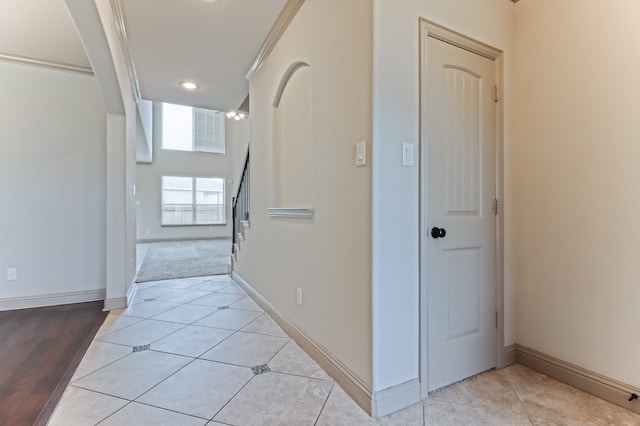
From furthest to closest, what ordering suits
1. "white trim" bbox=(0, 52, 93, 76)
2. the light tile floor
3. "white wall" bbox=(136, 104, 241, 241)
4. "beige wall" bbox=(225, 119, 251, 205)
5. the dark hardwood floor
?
"white wall" bbox=(136, 104, 241, 241) < "beige wall" bbox=(225, 119, 251, 205) < "white trim" bbox=(0, 52, 93, 76) < the dark hardwood floor < the light tile floor

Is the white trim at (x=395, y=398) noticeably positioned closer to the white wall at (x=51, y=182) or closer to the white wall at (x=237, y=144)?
the white wall at (x=51, y=182)

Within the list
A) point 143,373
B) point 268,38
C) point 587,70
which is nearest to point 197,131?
point 268,38

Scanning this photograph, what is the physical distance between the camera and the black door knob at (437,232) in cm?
166

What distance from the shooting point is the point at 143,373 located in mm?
1848

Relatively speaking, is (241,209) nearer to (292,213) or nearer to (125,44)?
(292,213)

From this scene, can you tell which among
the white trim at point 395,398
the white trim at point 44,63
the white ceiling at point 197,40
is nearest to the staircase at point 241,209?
the white ceiling at point 197,40

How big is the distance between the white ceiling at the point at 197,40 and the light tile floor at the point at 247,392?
8.25ft

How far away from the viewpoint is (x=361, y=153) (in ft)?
5.07

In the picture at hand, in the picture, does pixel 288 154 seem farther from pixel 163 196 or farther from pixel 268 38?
pixel 163 196

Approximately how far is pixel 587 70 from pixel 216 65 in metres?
3.08

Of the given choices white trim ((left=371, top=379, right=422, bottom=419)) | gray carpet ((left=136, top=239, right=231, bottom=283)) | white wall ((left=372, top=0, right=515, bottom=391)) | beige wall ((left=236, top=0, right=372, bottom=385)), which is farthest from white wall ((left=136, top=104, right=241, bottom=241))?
white trim ((left=371, top=379, right=422, bottom=419))

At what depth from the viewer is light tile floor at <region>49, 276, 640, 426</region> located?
4.73 ft

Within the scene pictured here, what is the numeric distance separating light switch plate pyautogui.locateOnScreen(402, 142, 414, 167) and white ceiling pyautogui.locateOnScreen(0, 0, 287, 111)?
1.61 meters

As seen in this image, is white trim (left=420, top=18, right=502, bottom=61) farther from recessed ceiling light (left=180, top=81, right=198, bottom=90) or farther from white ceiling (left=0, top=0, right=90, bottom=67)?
recessed ceiling light (left=180, top=81, right=198, bottom=90)
